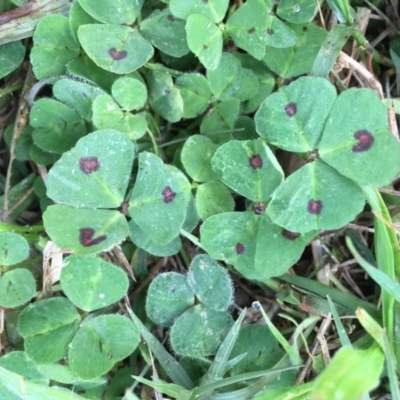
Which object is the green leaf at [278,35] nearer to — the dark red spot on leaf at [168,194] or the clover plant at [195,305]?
the dark red spot on leaf at [168,194]

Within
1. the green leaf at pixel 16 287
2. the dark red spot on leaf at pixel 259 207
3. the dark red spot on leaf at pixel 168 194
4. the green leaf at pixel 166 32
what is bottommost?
the green leaf at pixel 16 287

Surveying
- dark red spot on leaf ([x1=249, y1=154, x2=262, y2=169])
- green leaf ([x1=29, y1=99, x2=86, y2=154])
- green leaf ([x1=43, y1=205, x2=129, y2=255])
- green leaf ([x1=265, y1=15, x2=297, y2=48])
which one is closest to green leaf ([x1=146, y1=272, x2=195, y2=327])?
green leaf ([x1=43, y1=205, x2=129, y2=255])

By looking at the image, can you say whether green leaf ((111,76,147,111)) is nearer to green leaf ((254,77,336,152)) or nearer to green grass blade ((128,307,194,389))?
green leaf ((254,77,336,152))

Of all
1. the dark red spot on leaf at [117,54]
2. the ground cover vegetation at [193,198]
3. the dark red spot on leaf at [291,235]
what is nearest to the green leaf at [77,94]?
the ground cover vegetation at [193,198]

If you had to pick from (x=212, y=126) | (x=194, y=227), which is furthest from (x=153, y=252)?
(x=212, y=126)

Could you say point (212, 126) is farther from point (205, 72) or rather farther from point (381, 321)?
point (381, 321)

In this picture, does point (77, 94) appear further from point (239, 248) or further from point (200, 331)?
point (200, 331)

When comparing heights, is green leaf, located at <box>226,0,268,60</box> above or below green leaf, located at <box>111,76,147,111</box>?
above
